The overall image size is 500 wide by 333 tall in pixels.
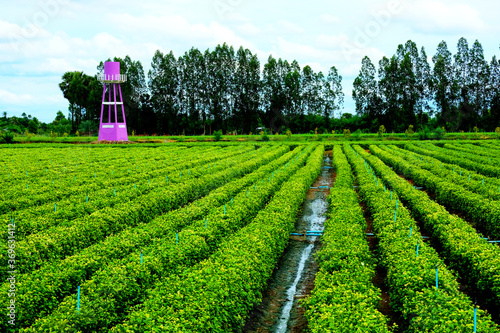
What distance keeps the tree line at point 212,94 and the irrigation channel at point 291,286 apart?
71465mm

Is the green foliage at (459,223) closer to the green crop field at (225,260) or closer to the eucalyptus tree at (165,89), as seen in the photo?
the green crop field at (225,260)

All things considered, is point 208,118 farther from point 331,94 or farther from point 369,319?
point 369,319

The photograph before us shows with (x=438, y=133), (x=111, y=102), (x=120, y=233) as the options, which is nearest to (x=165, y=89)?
(x=111, y=102)

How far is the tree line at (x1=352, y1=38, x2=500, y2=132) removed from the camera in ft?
269

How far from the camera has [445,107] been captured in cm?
8256

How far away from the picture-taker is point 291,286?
12.1 meters

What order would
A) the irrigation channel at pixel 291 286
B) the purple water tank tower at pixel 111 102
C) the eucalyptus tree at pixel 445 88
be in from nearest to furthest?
the irrigation channel at pixel 291 286 → the purple water tank tower at pixel 111 102 → the eucalyptus tree at pixel 445 88

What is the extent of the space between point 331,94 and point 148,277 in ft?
288

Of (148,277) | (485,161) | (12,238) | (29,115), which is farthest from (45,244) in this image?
(29,115)

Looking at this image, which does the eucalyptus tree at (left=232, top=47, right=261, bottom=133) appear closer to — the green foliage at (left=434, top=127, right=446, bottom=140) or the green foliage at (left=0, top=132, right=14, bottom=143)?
the green foliage at (left=434, top=127, right=446, bottom=140)

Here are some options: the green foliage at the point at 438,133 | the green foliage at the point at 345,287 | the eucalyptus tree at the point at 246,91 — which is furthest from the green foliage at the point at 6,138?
the green foliage at the point at 438,133

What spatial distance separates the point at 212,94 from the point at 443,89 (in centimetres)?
4774

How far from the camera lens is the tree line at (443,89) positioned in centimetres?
8200

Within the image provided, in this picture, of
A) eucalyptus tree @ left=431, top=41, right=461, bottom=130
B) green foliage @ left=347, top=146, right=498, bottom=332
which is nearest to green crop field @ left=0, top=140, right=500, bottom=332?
green foliage @ left=347, top=146, right=498, bottom=332
